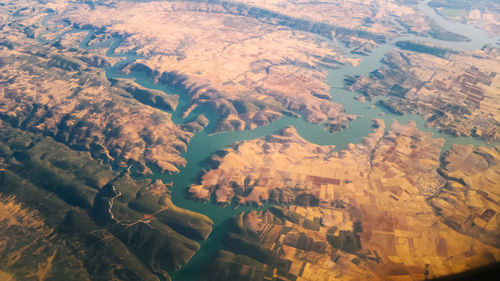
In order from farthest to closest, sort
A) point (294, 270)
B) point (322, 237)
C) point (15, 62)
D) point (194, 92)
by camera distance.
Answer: point (15, 62), point (194, 92), point (322, 237), point (294, 270)

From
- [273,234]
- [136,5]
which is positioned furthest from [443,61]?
[136,5]

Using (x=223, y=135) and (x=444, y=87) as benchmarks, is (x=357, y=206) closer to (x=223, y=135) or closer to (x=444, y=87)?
(x=223, y=135)

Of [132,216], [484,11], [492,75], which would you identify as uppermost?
[484,11]

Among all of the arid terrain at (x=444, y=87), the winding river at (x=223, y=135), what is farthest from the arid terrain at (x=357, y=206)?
the arid terrain at (x=444, y=87)

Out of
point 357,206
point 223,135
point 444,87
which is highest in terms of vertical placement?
Answer: point 444,87

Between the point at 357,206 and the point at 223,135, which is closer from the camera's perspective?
the point at 357,206

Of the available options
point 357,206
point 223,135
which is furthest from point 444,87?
point 223,135

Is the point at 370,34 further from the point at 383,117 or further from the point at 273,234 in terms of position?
the point at 273,234

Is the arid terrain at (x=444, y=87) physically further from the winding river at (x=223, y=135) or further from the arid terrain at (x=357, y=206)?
the arid terrain at (x=357, y=206)

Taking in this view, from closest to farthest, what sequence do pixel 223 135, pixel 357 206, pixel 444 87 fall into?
1. pixel 357 206
2. pixel 223 135
3. pixel 444 87

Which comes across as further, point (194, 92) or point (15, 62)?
point (15, 62)

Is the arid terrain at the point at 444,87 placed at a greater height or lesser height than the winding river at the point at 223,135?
greater
